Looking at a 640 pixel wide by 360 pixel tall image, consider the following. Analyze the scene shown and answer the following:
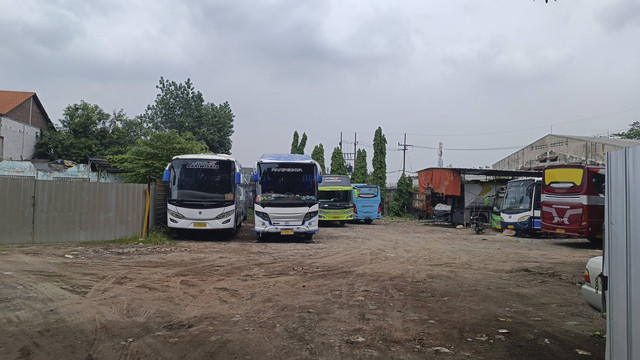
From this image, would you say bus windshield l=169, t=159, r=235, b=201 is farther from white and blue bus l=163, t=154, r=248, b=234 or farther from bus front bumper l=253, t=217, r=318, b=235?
bus front bumper l=253, t=217, r=318, b=235

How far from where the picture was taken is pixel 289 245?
47.3 ft

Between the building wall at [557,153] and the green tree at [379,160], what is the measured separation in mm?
13557

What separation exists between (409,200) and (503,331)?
32.0 m

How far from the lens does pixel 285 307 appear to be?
628 centimetres

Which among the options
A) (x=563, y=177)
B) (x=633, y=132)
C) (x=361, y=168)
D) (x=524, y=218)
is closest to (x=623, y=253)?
(x=563, y=177)

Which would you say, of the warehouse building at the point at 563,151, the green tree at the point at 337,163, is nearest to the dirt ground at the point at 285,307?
the warehouse building at the point at 563,151

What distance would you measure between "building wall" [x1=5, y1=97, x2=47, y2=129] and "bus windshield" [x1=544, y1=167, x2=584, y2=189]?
1441 inches

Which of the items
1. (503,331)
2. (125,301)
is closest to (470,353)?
(503,331)

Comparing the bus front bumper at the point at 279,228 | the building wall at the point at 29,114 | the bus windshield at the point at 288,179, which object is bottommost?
the bus front bumper at the point at 279,228

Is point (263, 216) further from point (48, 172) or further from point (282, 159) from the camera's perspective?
point (48, 172)

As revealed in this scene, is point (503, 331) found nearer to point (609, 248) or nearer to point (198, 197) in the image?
point (609, 248)

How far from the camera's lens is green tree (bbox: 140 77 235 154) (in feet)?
137

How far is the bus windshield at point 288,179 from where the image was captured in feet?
49.8

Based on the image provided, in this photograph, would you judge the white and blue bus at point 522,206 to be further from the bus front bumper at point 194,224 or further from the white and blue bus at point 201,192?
the bus front bumper at point 194,224
